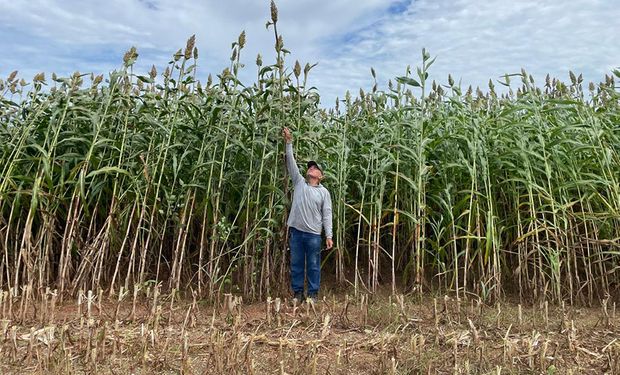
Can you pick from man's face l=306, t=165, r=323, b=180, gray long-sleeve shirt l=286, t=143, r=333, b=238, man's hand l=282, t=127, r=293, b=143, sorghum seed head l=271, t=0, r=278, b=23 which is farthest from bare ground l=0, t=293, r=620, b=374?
sorghum seed head l=271, t=0, r=278, b=23

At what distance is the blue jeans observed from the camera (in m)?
4.48

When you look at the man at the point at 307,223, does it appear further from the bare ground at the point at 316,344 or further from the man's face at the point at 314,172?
the bare ground at the point at 316,344

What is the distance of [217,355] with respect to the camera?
2494 millimetres

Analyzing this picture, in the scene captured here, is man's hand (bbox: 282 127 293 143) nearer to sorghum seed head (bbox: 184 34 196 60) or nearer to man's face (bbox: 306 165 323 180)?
man's face (bbox: 306 165 323 180)

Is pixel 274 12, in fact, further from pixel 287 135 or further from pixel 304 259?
pixel 304 259

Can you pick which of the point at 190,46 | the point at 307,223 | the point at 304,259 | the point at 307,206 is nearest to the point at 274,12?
the point at 190,46

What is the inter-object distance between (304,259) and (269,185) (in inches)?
30.1

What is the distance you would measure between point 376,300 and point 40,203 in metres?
3.12

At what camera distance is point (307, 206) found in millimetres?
4418

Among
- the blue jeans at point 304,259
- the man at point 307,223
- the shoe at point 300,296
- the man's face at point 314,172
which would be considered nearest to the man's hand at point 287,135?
the man at point 307,223

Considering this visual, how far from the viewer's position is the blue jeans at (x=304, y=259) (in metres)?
4.48

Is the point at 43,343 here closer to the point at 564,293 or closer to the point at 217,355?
the point at 217,355

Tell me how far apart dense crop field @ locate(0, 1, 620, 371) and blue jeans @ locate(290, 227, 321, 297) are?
153 mm

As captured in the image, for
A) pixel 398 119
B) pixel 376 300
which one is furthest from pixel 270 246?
pixel 398 119
